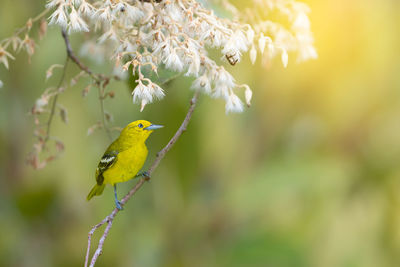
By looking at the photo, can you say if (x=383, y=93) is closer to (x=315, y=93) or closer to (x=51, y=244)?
(x=315, y=93)

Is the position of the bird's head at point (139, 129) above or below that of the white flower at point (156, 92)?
below

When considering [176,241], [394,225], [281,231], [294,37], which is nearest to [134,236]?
[176,241]

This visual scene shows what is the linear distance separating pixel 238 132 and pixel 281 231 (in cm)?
34

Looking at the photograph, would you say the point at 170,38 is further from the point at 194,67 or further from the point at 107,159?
the point at 107,159

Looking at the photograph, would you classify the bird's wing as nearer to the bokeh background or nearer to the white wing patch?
the white wing patch

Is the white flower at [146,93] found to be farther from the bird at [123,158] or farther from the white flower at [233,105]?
the bird at [123,158]

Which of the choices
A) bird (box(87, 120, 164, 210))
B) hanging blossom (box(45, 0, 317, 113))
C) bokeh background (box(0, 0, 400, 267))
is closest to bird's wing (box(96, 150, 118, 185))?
bird (box(87, 120, 164, 210))

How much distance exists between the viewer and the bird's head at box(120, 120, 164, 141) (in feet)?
2.55

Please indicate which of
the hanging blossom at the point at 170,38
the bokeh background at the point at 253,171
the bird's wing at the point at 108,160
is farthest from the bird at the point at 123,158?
the bokeh background at the point at 253,171

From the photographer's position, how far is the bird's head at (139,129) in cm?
78

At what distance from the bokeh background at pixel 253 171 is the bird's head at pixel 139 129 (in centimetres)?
69

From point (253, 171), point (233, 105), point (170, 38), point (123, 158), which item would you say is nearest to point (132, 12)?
point (170, 38)

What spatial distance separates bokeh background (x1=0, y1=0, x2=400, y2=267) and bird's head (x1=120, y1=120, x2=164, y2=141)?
693mm

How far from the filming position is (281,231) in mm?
1733
